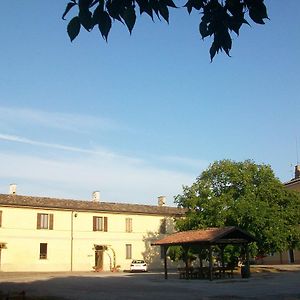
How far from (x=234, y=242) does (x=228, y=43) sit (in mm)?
27573

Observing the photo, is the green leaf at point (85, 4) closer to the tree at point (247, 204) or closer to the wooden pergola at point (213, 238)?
the wooden pergola at point (213, 238)

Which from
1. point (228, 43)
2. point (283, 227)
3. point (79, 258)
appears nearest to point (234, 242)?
point (283, 227)

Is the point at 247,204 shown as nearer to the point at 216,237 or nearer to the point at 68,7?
the point at 216,237

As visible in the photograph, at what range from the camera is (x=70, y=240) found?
4659 centimetres

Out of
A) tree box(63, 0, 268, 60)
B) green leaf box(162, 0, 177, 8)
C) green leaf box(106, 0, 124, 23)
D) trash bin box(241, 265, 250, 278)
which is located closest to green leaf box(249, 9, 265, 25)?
tree box(63, 0, 268, 60)

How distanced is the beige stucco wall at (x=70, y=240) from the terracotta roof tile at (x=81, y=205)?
1.66ft

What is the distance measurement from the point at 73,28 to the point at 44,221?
4412 centimetres

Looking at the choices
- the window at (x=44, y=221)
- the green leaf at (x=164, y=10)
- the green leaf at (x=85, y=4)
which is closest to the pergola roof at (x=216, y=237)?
the window at (x=44, y=221)

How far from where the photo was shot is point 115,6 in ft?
11.7

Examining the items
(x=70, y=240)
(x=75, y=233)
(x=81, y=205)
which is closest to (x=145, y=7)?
(x=70, y=240)

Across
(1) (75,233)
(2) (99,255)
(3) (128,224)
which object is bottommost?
(2) (99,255)

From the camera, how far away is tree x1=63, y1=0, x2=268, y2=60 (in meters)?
3.55

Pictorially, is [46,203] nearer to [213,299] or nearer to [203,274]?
[203,274]

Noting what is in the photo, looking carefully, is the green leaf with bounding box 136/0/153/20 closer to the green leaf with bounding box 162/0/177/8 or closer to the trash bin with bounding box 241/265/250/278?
the green leaf with bounding box 162/0/177/8
